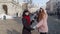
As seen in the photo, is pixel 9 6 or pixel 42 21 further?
pixel 9 6

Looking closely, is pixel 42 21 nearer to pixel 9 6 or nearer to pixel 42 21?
pixel 42 21

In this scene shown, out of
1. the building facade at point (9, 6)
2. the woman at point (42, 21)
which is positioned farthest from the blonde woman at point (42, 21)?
the building facade at point (9, 6)

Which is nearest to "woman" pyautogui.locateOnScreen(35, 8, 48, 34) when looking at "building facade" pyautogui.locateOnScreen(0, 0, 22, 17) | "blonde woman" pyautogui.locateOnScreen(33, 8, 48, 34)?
"blonde woman" pyautogui.locateOnScreen(33, 8, 48, 34)

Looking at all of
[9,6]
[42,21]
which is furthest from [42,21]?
[9,6]

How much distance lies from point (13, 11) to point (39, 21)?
148 ft

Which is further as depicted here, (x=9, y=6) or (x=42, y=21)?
(x=9, y=6)

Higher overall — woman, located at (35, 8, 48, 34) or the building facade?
woman, located at (35, 8, 48, 34)

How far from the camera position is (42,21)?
7.12 meters

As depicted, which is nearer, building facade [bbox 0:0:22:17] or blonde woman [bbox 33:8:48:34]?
blonde woman [bbox 33:8:48:34]

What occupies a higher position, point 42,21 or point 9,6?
point 42,21

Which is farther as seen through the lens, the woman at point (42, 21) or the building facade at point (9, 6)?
the building facade at point (9, 6)

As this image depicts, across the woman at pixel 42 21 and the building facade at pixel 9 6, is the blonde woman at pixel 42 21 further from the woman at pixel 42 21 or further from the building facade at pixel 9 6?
the building facade at pixel 9 6

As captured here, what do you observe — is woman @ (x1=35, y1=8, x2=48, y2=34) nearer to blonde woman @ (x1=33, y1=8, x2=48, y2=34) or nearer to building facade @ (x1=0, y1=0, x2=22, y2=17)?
blonde woman @ (x1=33, y1=8, x2=48, y2=34)

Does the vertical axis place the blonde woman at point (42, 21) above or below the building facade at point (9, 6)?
above
